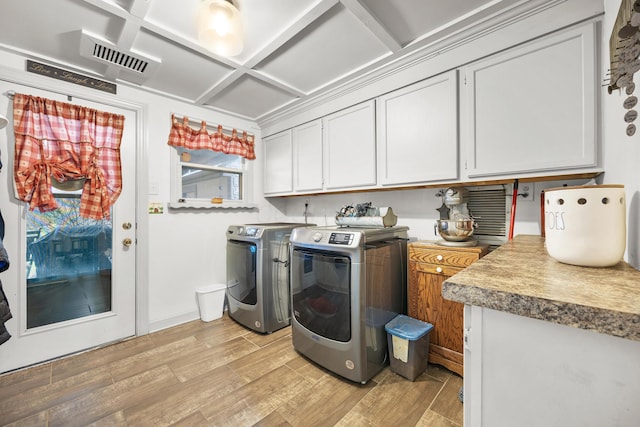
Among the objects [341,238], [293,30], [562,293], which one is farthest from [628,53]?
[293,30]

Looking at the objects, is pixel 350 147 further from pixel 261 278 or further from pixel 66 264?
pixel 66 264

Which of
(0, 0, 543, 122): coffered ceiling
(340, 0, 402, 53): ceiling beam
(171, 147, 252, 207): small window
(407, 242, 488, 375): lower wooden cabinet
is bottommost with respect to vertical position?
(407, 242, 488, 375): lower wooden cabinet

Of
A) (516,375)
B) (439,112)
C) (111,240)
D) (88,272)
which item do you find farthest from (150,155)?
(516,375)

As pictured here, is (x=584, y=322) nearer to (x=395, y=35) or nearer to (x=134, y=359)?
(x=395, y=35)

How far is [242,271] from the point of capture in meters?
2.67

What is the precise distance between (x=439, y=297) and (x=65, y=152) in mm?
3137

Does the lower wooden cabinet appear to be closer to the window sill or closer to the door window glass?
the window sill

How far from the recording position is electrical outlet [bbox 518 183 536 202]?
180cm

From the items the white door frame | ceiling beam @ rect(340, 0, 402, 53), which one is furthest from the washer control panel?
the white door frame

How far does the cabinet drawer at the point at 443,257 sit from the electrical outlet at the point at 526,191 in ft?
1.92

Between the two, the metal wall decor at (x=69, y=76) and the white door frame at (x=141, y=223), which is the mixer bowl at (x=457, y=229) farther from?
the metal wall decor at (x=69, y=76)

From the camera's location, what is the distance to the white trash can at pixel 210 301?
273 cm

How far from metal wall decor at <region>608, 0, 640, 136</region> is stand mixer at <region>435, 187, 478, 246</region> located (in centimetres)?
100

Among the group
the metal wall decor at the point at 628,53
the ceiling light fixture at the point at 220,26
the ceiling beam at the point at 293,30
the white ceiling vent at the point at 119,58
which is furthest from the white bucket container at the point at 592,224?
the white ceiling vent at the point at 119,58
